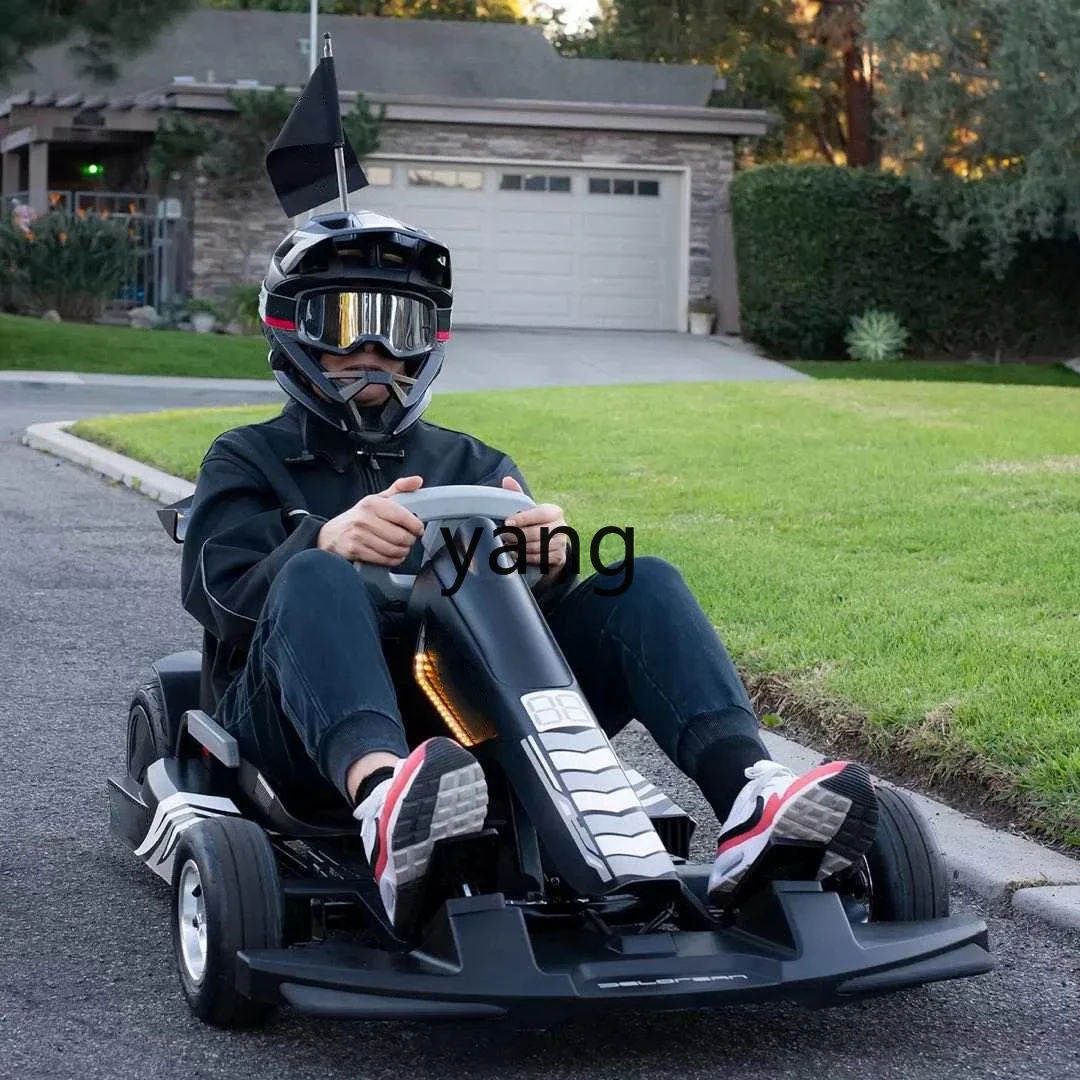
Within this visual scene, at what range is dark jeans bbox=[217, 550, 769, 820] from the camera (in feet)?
11.0

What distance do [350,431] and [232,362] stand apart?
1778 centimetres

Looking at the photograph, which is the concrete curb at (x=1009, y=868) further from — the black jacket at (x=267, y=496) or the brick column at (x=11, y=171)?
the brick column at (x=11, y=171)

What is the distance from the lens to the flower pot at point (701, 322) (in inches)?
1040

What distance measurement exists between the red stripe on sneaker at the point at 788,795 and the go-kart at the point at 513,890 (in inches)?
2.2

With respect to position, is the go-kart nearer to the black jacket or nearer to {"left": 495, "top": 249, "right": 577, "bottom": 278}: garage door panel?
the black jacket

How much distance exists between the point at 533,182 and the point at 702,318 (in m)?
3.06

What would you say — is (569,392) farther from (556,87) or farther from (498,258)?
(556,87)

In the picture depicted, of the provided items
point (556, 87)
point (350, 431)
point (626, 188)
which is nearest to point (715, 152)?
point (626, 188)

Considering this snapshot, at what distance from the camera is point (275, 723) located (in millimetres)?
3639

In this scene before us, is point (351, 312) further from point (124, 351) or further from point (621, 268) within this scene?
point (621, 268)

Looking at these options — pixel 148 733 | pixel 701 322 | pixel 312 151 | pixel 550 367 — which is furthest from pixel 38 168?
pixel 148 733

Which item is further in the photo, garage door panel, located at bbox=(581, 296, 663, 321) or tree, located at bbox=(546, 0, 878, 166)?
tree, located at bbox=(546, 0, 878, 166)

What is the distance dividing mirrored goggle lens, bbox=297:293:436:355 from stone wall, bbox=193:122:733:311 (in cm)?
2192

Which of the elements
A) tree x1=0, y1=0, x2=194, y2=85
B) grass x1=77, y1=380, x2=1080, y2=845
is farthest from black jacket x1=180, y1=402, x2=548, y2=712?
tree x1=0, y1=0, x2=194, y2=85
